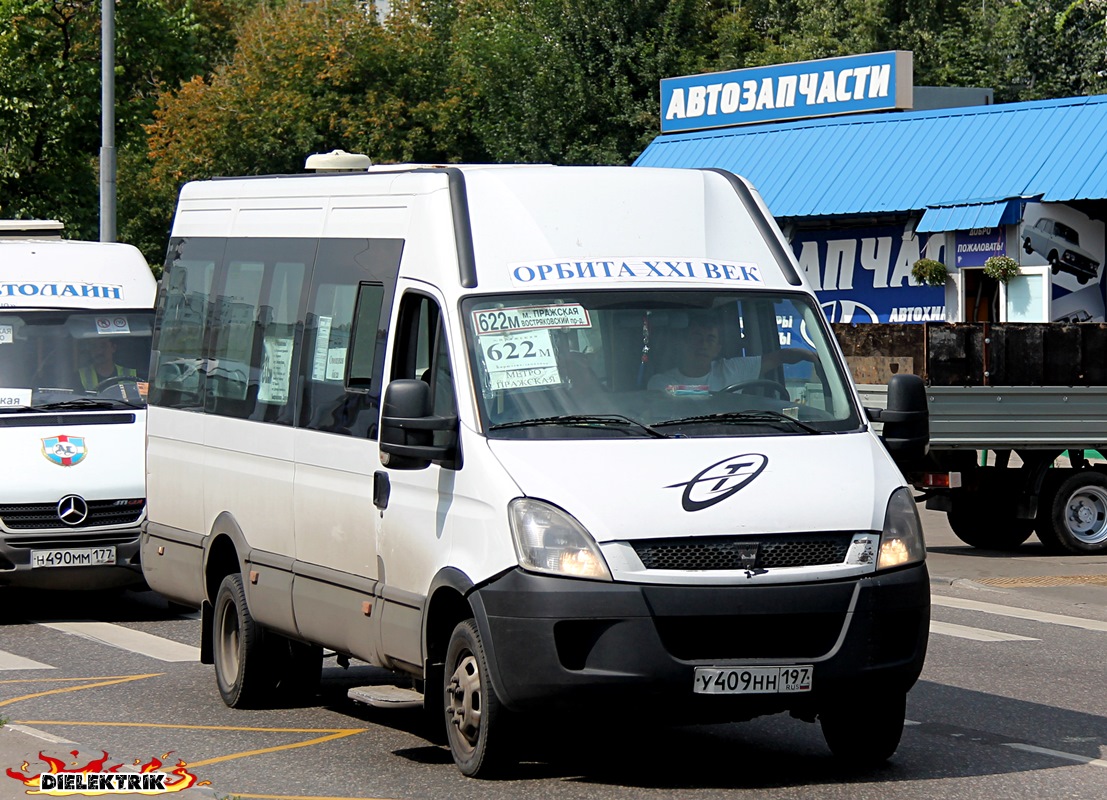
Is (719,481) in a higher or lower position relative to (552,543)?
higher

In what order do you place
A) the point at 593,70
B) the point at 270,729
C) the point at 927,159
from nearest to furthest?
the point at 270,729, the point at 927,159, the point at 593,70

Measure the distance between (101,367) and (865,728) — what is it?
768cm

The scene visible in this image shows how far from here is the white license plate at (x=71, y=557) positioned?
12.6m

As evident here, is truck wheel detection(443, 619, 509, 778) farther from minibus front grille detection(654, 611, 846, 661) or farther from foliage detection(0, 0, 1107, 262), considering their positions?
foliage detection(0, 0, 1107, 262)

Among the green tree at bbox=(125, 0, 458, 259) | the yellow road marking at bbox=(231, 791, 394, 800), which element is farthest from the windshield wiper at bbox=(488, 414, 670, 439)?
the green tree at bbox=(125, 0, 458, 259)

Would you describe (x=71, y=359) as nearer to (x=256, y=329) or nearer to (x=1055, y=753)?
(x=256, y=329)

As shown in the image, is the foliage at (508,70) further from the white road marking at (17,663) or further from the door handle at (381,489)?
the door handle at (381,489)

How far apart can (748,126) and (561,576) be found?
1289 inches

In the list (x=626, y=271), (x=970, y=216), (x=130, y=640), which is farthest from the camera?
(x=970, y=216)

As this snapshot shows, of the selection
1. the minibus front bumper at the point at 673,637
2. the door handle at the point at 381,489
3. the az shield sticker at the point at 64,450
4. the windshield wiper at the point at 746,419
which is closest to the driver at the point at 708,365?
the windshield wiper at the point at 746,419

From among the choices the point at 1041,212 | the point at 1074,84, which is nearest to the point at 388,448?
the point at 1041,212

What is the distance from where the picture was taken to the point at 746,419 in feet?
24.7

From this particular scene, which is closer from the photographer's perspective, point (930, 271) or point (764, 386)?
Answer: point (764, 386)

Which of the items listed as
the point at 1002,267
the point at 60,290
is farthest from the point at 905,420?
the point at 1002,267
